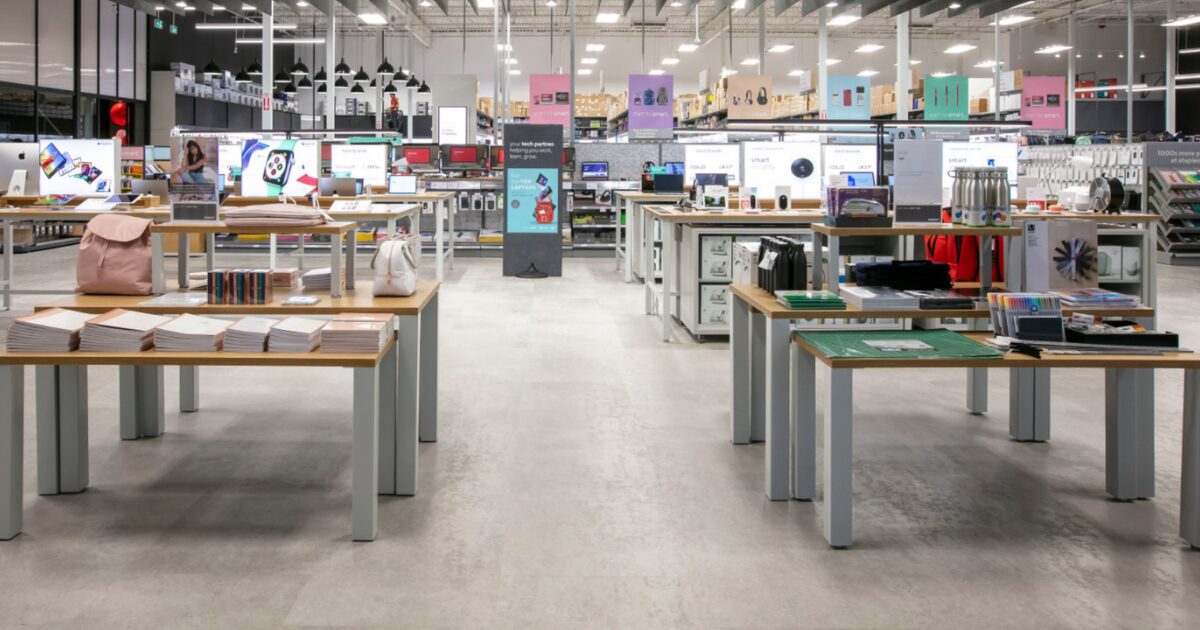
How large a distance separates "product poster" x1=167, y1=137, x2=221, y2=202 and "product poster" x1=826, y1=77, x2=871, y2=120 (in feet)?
34.1

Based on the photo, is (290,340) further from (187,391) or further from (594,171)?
(594,171)

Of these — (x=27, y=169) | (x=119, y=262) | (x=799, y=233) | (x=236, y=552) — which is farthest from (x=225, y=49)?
(x=236, y=552)

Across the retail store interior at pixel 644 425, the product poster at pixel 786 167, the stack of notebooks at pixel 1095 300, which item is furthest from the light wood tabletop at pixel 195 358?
the product poster at pixel 786 167

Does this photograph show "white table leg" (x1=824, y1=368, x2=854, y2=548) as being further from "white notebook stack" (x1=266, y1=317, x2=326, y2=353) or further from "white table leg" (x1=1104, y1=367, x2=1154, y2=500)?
"white notebook stack" (x1=266, y1=317, x2=326, y2=353)

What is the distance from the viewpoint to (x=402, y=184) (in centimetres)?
1030

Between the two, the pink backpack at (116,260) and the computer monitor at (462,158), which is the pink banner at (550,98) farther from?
the pink backpack at (116,260)

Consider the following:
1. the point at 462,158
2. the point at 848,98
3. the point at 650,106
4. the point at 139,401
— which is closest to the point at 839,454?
the point at 139,401

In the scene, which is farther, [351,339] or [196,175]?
[196,175]

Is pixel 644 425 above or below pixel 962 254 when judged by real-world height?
below

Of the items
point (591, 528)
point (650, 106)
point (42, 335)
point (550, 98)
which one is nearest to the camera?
point (42, 335)

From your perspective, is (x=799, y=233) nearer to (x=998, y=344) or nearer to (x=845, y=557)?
(x=998, y=344)

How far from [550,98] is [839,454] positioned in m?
11.4

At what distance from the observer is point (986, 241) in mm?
4145

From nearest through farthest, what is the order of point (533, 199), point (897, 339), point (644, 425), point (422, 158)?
point (897, 339), point (644, 425), point (533, 199), point (422, 158)
